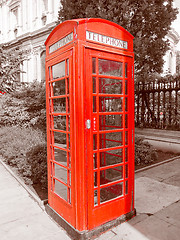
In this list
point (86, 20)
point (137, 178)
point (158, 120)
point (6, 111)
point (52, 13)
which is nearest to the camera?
point (86, 20)

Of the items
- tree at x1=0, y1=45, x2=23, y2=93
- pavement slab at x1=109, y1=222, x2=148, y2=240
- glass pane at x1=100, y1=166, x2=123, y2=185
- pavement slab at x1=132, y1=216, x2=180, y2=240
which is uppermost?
tree at x1=0, y1=45, x2=23, y2=93

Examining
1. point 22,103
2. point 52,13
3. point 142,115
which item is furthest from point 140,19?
point 52,13

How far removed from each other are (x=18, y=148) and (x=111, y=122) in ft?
13.2

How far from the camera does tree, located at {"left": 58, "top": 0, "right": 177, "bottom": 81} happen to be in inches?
333

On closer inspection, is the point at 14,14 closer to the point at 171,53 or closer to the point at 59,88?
the point at 171,53

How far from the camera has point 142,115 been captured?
885cm

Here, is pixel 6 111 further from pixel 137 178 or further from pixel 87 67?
pixel 87 67

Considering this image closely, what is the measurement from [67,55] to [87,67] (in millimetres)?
314

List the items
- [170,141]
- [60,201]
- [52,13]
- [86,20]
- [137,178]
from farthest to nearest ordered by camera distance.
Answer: [52,13], [170,141], [137,178], [60,201], [86,20]

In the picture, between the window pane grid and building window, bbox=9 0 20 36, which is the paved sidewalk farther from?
building window, bbox=9 0 20 36

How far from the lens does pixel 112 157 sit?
360 centimetres

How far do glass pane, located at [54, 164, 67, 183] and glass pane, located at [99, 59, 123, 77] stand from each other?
1500 mm

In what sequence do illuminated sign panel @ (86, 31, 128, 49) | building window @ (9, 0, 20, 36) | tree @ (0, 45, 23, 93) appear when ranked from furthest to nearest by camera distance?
building window @ (9, 0, 20, 36) < tree @ (0, 45, 23, 93) < illuminated sign panel @ (86, 31, 128, 49)

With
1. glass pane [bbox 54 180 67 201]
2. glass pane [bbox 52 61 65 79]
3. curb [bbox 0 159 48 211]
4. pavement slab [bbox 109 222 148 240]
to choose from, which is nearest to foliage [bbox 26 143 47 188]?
curb [bbox 0 159 48 211]
